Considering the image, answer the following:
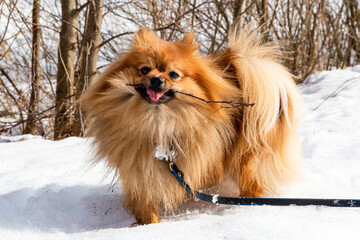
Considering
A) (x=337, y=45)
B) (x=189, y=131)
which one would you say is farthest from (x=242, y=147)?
(x=337, y=45)

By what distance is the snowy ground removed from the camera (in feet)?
5.73

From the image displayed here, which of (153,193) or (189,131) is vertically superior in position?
(189,131)

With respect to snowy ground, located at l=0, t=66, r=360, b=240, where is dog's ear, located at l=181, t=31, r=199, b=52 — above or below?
above

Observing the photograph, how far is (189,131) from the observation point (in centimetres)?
215

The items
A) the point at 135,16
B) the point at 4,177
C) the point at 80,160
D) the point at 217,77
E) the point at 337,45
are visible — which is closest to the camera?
the point at 217,77

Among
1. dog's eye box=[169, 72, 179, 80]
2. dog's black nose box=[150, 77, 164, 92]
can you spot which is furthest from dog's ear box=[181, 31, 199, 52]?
dog's black nose box=[150, 77, 164, 92]

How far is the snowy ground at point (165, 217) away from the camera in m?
1.75

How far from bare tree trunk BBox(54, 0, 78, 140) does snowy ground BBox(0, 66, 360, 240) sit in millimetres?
891

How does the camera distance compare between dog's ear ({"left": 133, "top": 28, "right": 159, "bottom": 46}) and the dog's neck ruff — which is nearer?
the dog's neck ruff

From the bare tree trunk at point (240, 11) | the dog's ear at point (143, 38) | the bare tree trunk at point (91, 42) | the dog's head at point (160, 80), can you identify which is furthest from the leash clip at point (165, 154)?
the bare tree trunk at point (240, 11)

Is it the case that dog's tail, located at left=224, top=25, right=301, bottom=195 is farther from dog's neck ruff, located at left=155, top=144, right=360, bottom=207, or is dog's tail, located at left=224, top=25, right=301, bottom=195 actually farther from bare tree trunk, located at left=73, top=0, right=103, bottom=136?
bare tree trunk, located at left=73, top=0, right=103, bottom=136

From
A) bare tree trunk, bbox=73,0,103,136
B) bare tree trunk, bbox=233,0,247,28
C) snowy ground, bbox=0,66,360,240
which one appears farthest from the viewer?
bare tree trunk, bbox=233,0,247,28

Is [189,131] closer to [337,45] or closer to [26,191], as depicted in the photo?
[26,191]

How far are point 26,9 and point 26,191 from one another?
166 inches
